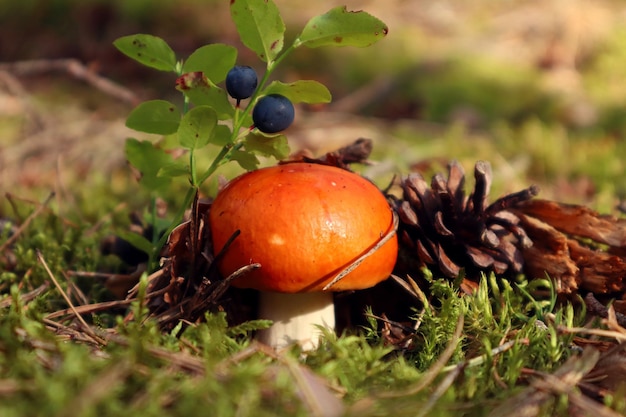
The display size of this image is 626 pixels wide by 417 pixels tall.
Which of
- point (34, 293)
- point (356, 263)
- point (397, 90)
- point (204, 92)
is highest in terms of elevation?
point (204, 92)

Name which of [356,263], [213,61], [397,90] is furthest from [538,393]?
[397,90]

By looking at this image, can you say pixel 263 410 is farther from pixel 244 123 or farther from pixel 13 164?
pixel 13 164

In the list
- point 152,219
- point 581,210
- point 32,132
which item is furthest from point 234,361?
point 32,132

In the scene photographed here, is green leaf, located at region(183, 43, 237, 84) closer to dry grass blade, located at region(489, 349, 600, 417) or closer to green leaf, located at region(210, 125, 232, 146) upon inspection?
green leaf, located at region(210, 125, 232, 146)

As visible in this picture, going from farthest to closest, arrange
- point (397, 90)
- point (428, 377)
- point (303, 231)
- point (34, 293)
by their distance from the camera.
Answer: point (397, 90), point (34, 293), point (303, 231), point (428, 377)

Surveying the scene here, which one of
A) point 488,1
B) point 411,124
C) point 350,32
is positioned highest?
point 350,32

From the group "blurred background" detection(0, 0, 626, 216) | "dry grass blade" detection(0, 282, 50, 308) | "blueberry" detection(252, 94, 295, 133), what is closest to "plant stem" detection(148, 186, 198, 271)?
"blueberry" detection(252, 94, 295, 133)

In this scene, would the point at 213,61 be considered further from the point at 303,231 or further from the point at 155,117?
the point at 303,231
